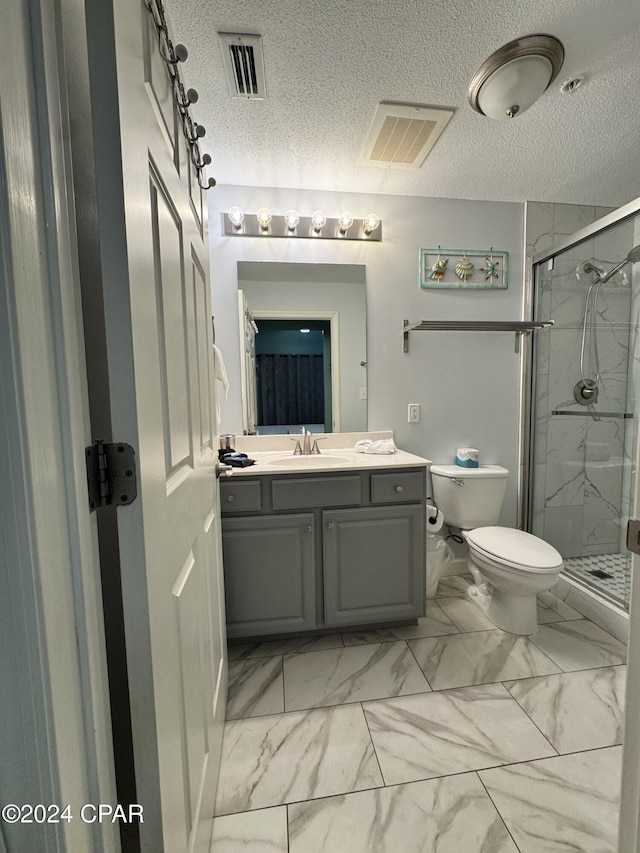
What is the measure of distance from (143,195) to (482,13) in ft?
Result: 4.30

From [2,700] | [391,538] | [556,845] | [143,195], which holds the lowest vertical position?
[556,845]

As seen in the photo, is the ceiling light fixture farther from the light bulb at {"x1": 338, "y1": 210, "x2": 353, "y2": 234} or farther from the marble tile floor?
the marble tile floor

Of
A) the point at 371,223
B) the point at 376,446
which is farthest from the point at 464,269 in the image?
the point at 376,446

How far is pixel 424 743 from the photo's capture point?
44.1 inches

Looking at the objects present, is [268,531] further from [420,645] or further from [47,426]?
[47,426]

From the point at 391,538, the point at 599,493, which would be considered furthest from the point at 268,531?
the point at 599,493

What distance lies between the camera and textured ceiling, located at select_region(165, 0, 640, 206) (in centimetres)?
104

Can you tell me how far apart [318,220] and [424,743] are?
236 centimetres

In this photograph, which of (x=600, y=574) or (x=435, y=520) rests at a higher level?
(x=435, y=520)

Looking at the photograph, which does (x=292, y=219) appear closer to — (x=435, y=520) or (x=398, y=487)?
(x=398, y=487)

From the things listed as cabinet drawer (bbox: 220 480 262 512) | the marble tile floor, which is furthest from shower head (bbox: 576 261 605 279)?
Answer: cabinet drawer (bbox: 220 480 262 512)

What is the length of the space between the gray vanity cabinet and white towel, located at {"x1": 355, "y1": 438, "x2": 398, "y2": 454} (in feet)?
1.05

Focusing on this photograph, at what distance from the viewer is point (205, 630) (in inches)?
35.6

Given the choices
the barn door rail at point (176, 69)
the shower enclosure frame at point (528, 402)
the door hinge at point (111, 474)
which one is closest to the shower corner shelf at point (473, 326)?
the shower enclosure frame at point (528, 402)
